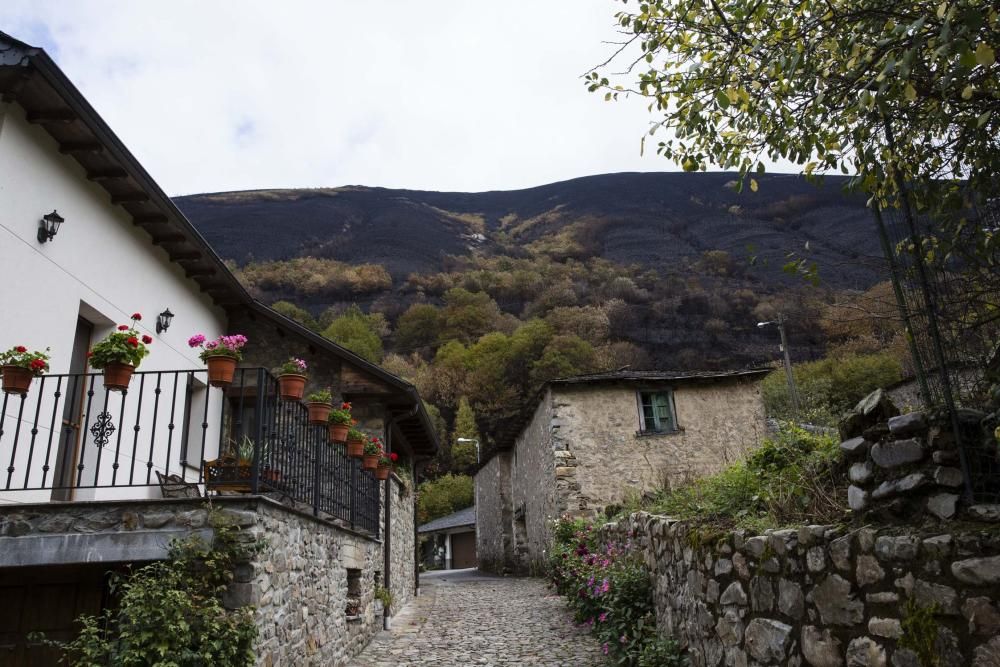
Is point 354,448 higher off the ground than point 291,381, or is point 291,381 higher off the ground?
point 291,381

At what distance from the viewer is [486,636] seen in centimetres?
889

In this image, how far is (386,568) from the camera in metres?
10.3

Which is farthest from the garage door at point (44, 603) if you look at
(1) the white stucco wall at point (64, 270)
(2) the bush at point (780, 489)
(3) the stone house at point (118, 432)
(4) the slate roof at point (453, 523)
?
(4) the slate roof at point (453, 523)

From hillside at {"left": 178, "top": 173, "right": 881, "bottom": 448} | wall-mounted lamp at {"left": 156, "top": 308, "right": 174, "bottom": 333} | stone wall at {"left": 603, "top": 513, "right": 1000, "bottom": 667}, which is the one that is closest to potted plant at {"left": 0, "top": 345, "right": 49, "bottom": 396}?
wall-mounted lamp at {"left": 156, "top": 308, "right": 174, "bottom": 333}

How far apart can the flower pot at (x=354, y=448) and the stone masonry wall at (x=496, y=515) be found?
13578mm

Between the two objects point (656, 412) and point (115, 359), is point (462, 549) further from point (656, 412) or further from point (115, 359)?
point (115, 359)

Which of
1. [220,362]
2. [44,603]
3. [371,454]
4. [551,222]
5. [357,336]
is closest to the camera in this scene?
[44,603]

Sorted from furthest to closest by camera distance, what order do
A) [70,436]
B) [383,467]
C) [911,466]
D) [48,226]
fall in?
[383,467]
[70,436]
[48,226]
[911,466]

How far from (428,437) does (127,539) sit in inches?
379

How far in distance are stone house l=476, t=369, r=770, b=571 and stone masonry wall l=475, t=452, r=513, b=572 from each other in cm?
568

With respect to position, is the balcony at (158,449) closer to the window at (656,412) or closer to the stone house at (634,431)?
the stone house at (634,431)

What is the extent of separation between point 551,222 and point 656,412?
74537mm

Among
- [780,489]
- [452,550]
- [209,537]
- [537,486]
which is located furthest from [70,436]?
[452,550]

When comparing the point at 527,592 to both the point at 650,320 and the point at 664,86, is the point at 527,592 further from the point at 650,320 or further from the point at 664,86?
the point at 650,320
